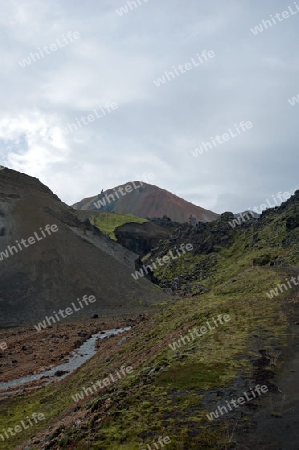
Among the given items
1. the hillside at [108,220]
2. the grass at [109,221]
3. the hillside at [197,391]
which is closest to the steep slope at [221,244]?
the hillside at [197,391]

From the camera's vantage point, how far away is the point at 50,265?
214 feet

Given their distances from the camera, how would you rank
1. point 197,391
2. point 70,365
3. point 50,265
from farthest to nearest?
point 50,265 < point 70,365 < point 197,391

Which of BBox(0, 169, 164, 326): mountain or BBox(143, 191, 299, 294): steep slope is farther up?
BBox(0, 169, 164, 326): mountain

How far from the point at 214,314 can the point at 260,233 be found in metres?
67.7

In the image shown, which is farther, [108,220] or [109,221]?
[108,220]

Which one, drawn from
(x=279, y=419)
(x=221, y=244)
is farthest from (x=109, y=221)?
(x=279, y=419)

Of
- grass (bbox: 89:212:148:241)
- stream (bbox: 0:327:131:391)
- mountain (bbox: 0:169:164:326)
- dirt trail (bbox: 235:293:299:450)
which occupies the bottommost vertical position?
dirt trail (bbox: 235:293:299:450)

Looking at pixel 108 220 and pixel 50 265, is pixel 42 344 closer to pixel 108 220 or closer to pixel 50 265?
pixel 50 265

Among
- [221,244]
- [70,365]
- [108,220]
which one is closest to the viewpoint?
[70,365]

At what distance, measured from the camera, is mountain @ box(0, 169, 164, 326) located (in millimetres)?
58781

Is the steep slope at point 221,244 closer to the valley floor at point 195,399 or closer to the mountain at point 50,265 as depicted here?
the mountain at point 50,265

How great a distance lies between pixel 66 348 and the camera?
3691 cm

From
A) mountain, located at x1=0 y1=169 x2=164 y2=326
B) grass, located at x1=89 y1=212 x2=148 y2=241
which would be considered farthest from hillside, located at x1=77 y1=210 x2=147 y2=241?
mountain, located at x1=0 y1=169 x2=164 y2=326

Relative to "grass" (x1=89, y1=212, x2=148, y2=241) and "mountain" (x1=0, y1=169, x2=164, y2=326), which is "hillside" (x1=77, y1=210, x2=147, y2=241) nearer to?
"grass" (x1=89, y1=212, x2=148, y2=241)
